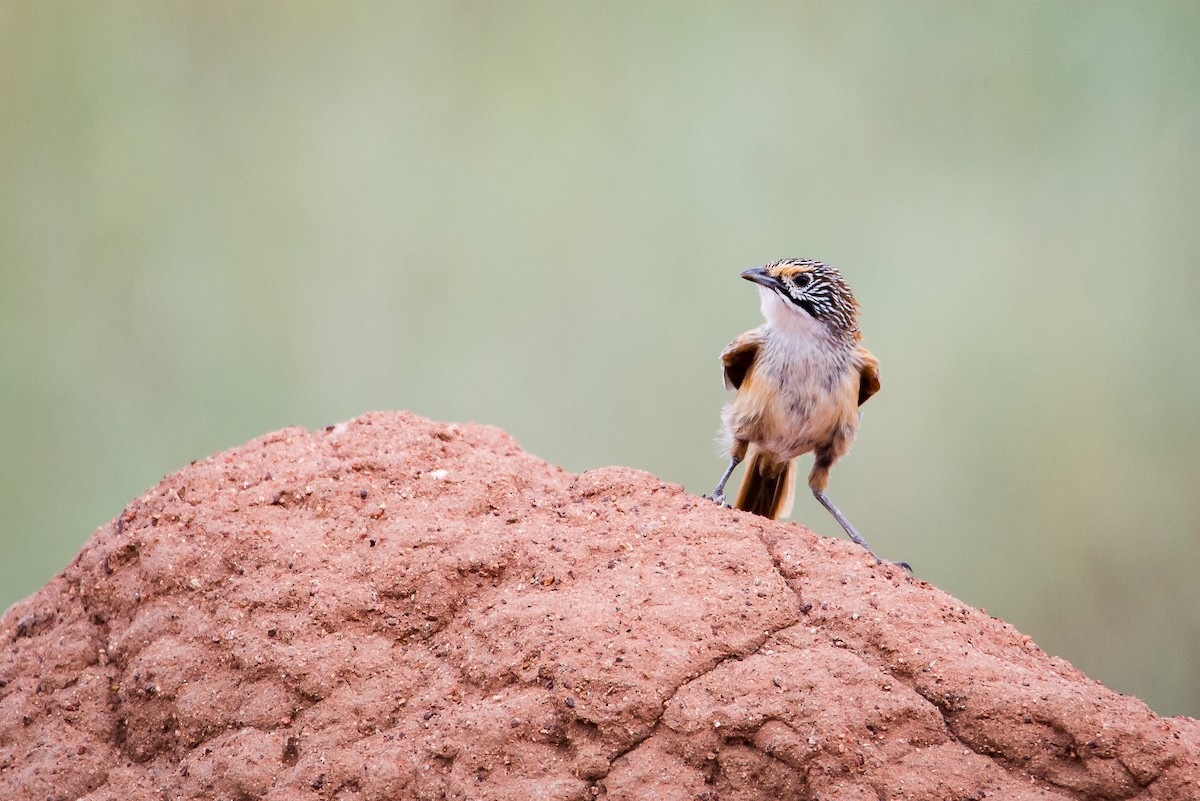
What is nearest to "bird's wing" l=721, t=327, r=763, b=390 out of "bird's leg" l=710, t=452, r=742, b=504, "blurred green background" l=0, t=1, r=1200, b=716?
"bird's leg" l=710, t=452, r=742, b=504

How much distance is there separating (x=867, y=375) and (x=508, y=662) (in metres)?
2.71

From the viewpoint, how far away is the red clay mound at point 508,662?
295cm

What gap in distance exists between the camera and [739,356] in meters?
5.22

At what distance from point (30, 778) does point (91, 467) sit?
4314mm

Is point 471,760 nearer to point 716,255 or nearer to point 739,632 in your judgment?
point 739,632

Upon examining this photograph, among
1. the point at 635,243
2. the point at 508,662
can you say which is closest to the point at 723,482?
the point at 508,662

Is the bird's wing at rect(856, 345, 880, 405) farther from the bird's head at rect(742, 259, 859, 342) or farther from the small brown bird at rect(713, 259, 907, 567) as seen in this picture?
the bird's head at rect(742, 259, 859, 342)

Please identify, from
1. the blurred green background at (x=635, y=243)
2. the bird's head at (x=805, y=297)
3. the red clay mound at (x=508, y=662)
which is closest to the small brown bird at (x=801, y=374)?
the bird's head at (x=805, y=297)

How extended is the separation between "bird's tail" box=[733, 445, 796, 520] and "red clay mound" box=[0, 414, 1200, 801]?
156 centimetres

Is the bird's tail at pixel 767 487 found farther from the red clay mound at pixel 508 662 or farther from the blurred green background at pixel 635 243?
the blurred green background at pixel 635 243

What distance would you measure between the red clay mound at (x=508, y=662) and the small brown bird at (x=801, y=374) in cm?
109

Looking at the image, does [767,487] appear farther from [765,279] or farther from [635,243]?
[635,243]

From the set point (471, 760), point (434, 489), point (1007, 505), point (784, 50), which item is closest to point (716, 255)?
point (784, 50)

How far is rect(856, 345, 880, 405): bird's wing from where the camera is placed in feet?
16.9
